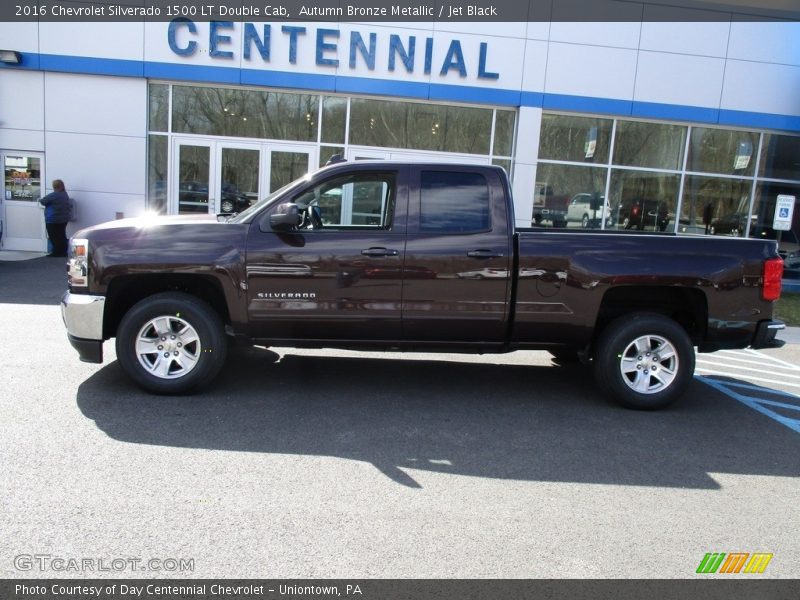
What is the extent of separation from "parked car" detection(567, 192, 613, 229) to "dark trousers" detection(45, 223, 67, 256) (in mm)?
11463

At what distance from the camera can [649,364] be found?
215 inches

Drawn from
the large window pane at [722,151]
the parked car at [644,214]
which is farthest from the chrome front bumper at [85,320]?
the large window pane at [722,151]

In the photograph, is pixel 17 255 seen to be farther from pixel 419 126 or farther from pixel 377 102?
pixel 419 126

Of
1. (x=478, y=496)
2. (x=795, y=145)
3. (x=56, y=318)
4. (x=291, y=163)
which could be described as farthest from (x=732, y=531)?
(x=795, y=145)

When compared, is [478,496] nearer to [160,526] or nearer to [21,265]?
[160,526]

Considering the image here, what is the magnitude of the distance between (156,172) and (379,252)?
10.9 m

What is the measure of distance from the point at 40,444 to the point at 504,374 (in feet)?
13.7

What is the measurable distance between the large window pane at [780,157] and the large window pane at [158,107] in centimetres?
1412

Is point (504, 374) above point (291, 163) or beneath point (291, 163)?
beneath

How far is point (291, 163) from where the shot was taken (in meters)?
14.5

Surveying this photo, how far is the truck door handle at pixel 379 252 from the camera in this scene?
16.9ft

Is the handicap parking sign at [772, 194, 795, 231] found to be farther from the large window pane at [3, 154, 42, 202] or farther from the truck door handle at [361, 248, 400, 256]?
the large window pane at [3, 154, 42, 202]

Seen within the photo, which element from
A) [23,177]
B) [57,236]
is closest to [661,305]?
[57,236]
